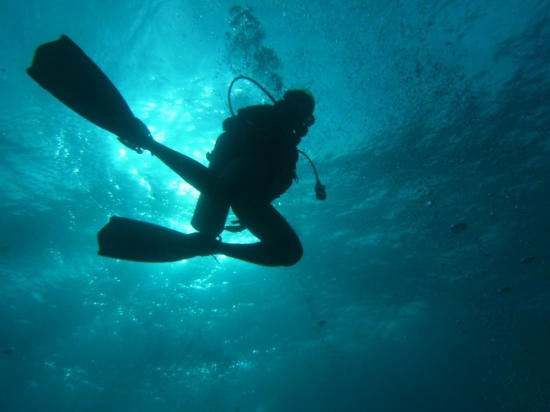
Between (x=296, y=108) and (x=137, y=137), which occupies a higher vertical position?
(x=296, y=108)

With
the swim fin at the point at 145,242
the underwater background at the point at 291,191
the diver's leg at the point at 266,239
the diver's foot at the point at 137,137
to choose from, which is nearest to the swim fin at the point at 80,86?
the diver's foot at the point at 137,137

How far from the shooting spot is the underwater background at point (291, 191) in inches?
407

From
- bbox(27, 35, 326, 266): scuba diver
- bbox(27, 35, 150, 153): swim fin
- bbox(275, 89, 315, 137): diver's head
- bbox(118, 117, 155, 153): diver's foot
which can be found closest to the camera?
bbox(27, 35, 150, 153): swim fin

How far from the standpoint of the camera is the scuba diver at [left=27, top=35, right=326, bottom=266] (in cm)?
282

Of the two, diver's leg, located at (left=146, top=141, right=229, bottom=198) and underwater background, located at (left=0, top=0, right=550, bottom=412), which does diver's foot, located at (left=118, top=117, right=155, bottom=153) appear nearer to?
diver's leg, located at (left=146, top=141, right=229, bottom=198)

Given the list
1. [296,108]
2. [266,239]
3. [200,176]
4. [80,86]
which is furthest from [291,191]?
[80,86]

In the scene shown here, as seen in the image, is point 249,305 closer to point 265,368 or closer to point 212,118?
point 265,368

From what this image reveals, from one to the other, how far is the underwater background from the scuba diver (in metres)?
7.66

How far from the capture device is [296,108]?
11.9 feet

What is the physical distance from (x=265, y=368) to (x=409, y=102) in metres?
32.7

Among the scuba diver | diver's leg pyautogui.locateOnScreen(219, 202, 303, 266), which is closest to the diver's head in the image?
the scuba diver

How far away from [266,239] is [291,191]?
12763 mm

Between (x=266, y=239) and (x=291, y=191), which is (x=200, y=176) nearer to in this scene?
(x=266, y=239)

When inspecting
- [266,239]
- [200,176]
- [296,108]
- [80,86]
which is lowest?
[266,239]
